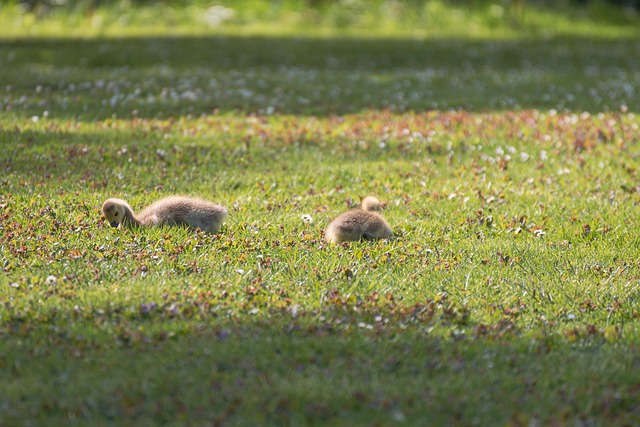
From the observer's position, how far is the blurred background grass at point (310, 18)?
71.2ft

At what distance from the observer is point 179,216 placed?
8234 mm

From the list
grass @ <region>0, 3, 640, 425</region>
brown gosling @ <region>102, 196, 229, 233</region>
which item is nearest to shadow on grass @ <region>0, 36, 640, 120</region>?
grass @ <region>0, 3, 640, 425</region>

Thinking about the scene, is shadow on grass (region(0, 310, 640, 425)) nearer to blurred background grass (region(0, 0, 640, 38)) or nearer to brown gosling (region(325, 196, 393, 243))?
brown gosling (region(325, 196, 393, 243))

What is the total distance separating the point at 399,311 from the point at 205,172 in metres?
4.68

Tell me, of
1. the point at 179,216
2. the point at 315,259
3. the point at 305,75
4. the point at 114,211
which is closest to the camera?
the point at 315,259

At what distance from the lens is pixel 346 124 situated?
1323cm

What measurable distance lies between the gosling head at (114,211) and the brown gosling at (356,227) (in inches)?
77.8

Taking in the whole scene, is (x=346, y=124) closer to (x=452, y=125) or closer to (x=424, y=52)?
(x=452, y=125)

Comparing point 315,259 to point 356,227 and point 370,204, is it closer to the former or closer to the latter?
point 356,227

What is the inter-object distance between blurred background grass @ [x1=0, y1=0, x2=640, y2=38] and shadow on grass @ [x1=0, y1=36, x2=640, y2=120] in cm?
144

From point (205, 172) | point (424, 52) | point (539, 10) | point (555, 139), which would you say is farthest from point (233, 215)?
point (539, 10)

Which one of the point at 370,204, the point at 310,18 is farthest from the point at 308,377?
the point at 310,18

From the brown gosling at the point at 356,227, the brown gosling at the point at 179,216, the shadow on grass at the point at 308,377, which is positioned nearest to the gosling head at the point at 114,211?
the brown gosling at the point at 179,216

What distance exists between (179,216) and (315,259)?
153 centimetres
